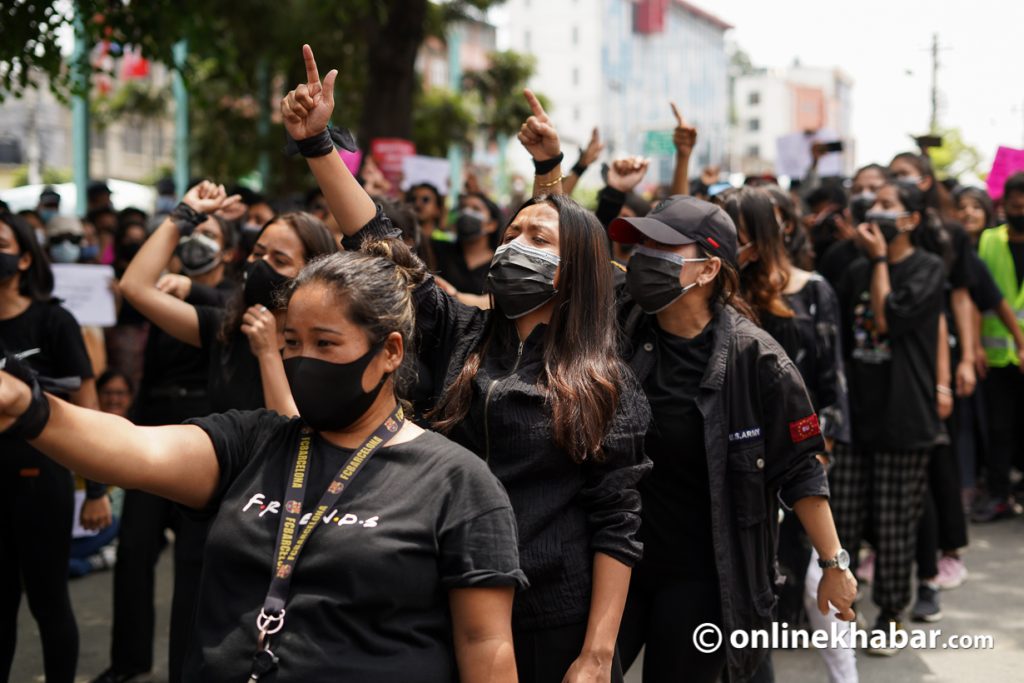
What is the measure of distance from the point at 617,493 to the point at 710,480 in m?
0.57

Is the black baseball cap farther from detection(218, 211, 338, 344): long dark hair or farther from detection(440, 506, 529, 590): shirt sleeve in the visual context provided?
detection(440, 506, 529, 590): shirt sleeve

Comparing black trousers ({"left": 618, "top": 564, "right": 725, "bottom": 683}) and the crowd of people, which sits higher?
the crowd of people

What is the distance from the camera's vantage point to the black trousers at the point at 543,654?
3.06 m

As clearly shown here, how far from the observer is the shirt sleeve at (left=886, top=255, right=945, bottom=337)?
6.05 metres

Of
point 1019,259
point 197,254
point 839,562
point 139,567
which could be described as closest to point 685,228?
point 839,562

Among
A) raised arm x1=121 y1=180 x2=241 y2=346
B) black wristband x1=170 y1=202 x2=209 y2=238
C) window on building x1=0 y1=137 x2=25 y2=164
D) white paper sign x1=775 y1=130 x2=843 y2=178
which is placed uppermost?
window on building x1=0 y1=137 x2=25 y2=164

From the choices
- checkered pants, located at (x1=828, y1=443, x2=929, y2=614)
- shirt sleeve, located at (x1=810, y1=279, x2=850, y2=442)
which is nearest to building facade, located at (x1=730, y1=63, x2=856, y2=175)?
checkered pants, located at (x1=828, y1=443, x2=929, y2=614)

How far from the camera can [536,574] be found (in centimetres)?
304

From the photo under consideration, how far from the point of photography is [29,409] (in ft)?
6.92

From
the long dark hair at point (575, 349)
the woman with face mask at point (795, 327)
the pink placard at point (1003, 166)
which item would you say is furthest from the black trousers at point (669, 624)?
the pink placard at point (1003, 166)

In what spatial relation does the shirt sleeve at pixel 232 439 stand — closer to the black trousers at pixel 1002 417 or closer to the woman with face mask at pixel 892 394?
the woman with face mask at pixel 892 394

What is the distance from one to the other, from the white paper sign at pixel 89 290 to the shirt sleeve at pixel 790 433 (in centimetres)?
474

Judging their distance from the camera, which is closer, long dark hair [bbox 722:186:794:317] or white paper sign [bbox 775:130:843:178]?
long dark hair [bbox 722:186:794:317]

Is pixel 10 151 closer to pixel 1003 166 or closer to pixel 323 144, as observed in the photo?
pixel 1003 166
